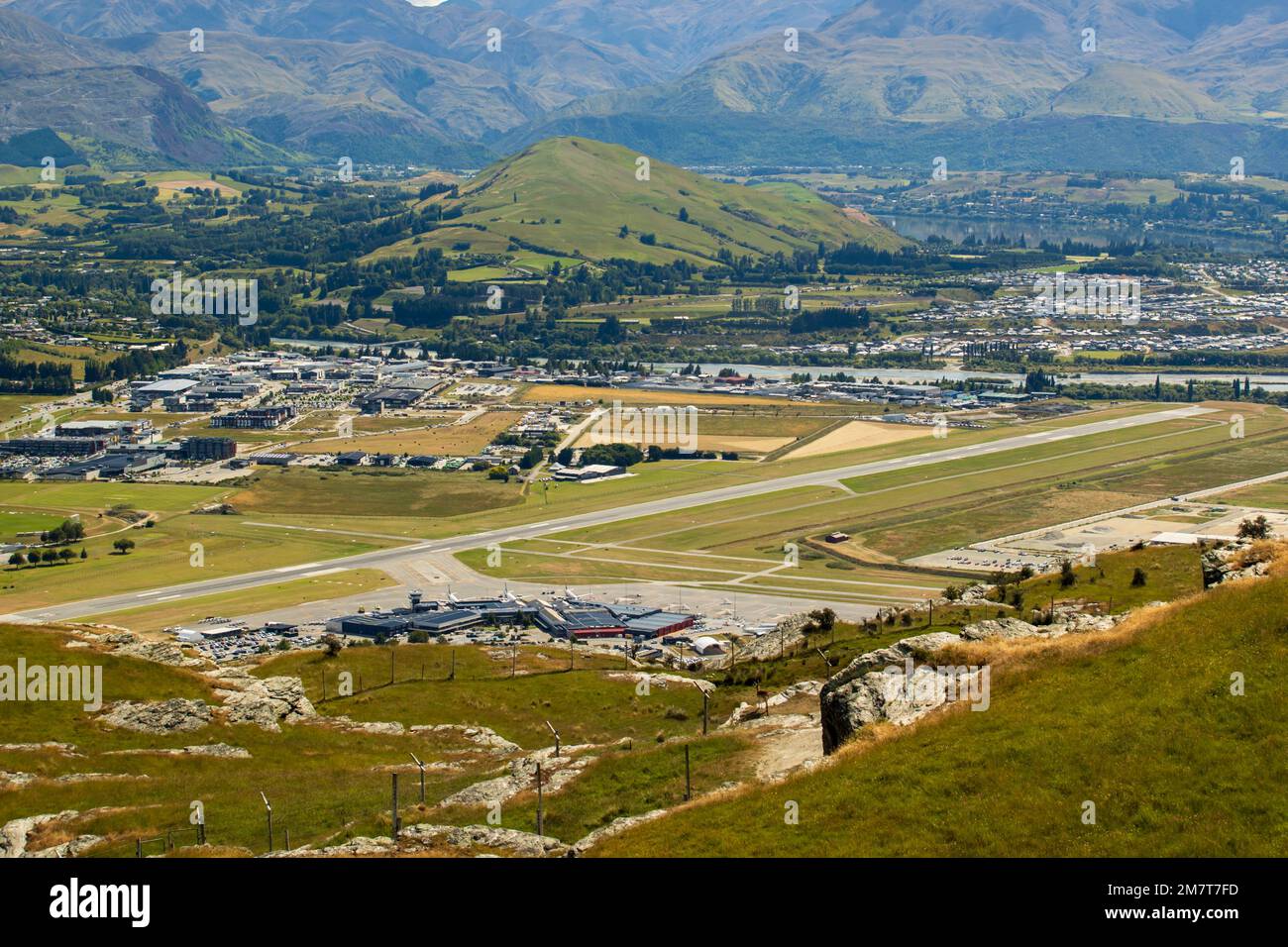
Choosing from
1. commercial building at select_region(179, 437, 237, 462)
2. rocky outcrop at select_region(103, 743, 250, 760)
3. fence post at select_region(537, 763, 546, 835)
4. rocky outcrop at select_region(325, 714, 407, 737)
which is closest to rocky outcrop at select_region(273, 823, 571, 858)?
fence post at select_region(537, 763, 546, 835)

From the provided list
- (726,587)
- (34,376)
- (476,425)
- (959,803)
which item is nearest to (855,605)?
(726,587)

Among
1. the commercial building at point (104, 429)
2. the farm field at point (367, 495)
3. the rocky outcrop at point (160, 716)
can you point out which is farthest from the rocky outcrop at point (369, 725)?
the commercial building at point (104, 429)

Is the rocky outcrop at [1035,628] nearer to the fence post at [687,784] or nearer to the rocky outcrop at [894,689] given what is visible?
the rocky outcrop at [894,689]

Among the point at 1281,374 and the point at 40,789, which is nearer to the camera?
the point at 40,789

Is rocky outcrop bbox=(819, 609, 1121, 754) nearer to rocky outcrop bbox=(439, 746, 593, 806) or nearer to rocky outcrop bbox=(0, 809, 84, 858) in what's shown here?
rocky outcrop bbox=(439, 746, 593, 806)
